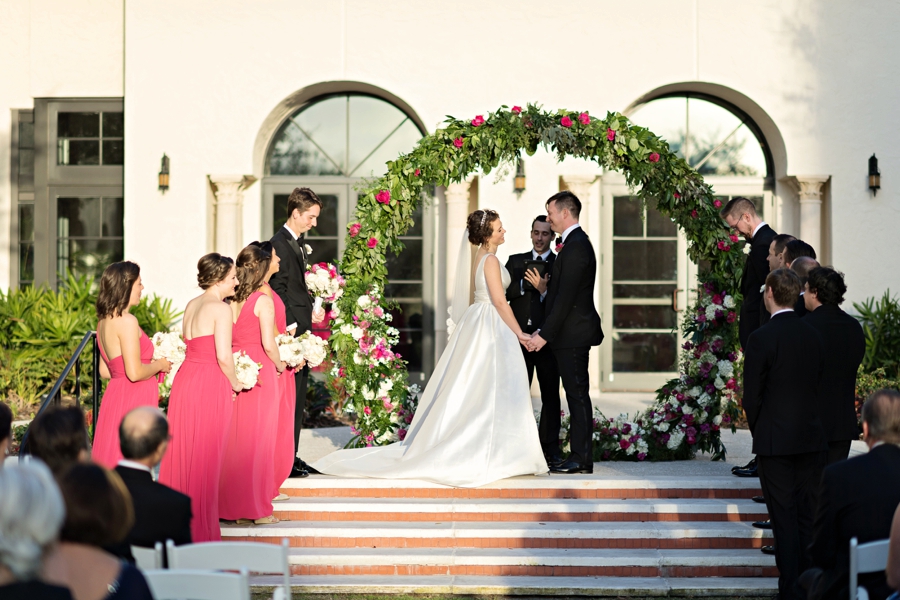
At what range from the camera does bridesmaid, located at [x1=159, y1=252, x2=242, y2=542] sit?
6.11 meters

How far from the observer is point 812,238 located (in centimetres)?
1241

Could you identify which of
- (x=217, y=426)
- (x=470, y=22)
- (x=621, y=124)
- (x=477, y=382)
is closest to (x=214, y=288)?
(x=217, y=426)

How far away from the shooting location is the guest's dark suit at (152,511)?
382 centimetres

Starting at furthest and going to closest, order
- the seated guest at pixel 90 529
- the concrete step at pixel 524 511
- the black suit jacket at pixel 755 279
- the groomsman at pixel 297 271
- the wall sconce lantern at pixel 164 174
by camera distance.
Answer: the wall sconce lantern at pixel 164 174
the groomsman at pixel 297 271
the black suit jacket at pixel 755 279
the concrete step at pixel 524 511
the seated guest at pixel 90 529

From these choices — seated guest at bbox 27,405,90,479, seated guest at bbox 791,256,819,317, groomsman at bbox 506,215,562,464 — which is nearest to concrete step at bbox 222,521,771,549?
groomsman at bbox 506,215,562,464

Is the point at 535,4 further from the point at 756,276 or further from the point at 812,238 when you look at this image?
the point at 756,276

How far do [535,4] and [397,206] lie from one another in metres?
5.42

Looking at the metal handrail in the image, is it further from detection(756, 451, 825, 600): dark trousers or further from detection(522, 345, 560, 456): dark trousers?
detection(756, 451, 825, 600): dark trousers

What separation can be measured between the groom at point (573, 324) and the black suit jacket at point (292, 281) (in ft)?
5.97

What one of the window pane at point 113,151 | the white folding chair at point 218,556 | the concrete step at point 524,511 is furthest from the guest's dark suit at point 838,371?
the window pane at point 113,151

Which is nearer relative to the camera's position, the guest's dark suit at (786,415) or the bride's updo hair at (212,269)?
the guest's dark suit at (786,415)

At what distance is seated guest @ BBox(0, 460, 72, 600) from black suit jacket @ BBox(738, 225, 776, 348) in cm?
579

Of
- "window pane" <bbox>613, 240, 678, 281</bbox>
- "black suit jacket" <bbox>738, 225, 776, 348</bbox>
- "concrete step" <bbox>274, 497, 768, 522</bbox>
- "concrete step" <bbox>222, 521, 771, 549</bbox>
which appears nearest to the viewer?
"concrete step" <bbox>222, 521, 771, 549</bbox>

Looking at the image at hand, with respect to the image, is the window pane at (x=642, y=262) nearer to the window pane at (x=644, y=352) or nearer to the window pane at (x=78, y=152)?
the window pane at (x=644, y=352)
